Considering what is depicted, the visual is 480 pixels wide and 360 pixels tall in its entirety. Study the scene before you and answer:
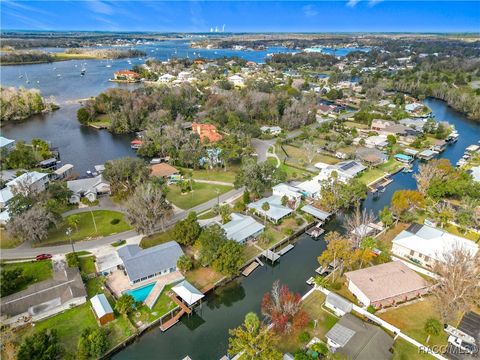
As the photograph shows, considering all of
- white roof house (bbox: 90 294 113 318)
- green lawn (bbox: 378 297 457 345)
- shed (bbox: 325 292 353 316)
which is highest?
white roof house (bbox: 90 294 113 318)

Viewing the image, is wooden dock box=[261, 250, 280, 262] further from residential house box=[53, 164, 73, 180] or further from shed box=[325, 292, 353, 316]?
residential house box=[53, 164, 73, 180]

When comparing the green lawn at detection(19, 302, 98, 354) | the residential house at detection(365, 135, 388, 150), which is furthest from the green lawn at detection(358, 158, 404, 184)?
the green lawn at detection(19, 302, 98, 354)

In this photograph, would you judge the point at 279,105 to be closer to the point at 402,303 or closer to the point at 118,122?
the point at 118,122

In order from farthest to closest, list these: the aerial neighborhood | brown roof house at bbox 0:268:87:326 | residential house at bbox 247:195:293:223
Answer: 1. residential house at bbox 247:195:293:223
2. brown roof house at bbox 0:268:87:326
3. the aerial neighborhood

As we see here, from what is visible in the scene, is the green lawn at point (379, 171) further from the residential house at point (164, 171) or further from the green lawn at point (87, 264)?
the green lawn at point (87, 264)

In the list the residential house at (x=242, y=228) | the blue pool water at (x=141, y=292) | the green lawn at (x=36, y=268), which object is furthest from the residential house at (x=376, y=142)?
the green lawn at (x=36, y=268)

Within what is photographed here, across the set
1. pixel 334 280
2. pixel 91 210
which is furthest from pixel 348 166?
pixel 91 210

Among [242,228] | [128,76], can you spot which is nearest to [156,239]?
[242,228]
